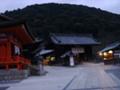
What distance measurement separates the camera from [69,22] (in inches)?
3273

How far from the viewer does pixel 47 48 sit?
61.1m

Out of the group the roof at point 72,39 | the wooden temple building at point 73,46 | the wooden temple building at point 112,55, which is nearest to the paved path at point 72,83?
the wooden temple building at point 112,55

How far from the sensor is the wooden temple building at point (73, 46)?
58.9 meters

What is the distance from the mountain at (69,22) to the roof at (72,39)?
1211cm

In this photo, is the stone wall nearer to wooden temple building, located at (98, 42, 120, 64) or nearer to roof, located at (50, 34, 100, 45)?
wooden temple building, located at (98, 42, 120, 64)

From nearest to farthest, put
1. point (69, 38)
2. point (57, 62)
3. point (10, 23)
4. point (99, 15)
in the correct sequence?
point (10, 23)
point (57, 62)
point (69, 38)
point (99, 15)

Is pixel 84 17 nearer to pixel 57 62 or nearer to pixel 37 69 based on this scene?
pixel 57 62

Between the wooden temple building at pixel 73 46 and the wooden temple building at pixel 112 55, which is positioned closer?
the wooden temple building at pixel 112 55

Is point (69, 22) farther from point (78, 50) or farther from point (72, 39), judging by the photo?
point (78, 50)

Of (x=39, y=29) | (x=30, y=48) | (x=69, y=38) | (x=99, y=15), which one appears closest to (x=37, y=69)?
(x=30, y=48)

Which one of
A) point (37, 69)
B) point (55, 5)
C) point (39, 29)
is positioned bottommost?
point (37, 69)

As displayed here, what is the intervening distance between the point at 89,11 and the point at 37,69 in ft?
202

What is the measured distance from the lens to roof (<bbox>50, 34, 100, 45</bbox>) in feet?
197

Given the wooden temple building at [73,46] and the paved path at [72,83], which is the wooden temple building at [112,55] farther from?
the paved path at [72,83]
